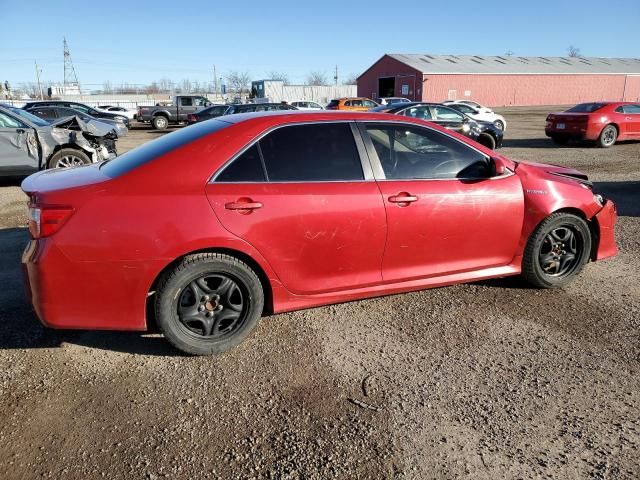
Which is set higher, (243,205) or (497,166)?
(497,166)

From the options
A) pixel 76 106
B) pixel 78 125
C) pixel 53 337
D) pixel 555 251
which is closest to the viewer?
pixel 53 337

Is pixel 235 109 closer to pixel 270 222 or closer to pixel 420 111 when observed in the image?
pixel 420 111

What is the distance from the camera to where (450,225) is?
372 centimetres

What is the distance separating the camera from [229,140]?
329 cm

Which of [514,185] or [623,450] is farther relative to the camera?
[514,185]

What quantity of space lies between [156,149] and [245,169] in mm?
682

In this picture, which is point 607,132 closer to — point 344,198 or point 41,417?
point 344,198

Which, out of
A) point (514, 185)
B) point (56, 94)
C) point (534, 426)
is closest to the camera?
point (534, 426)

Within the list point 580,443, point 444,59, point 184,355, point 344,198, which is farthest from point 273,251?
point 444,59

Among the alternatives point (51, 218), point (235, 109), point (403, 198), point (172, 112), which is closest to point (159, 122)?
point (172, 112)

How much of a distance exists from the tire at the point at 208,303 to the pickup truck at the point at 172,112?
1024 inches

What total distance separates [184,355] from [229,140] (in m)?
1.48

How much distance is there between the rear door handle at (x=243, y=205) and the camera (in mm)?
3132

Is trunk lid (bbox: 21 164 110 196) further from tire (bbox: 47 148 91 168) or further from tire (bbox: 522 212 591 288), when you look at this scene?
tire (bbox: 47 148 91 168)
